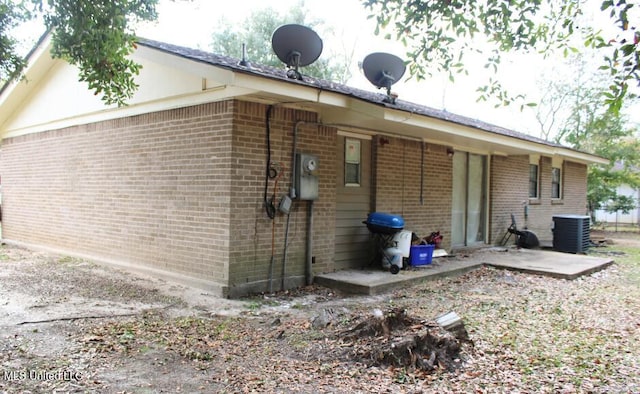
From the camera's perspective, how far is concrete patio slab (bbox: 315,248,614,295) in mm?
7449

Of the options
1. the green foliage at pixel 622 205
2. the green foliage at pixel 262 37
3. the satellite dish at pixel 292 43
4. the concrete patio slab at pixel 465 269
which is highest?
the green foliage at pixel 262 37

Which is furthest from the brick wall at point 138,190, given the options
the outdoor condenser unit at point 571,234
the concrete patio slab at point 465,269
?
the outdoor condenser unit at point 571,234

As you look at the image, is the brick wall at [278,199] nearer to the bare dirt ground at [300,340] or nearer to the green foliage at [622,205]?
the bare dirt ground at [300,340]

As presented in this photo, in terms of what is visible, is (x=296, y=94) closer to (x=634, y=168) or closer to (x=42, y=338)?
(x=42, y=338)

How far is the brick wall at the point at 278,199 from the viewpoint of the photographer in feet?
22.2

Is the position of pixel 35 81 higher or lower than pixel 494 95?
higher

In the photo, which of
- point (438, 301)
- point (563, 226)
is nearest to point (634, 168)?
point (563, 226)

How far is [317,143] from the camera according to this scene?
7871mm

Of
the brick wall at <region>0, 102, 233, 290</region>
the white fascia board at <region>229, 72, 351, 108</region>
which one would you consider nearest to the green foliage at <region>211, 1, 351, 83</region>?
the brick wall at <region>0, 102, 233, 290</region>

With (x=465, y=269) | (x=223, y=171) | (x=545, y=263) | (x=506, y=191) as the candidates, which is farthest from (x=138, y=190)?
(x=506, y=191)

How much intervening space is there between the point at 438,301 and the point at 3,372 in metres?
5.23

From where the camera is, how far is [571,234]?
1266 cm

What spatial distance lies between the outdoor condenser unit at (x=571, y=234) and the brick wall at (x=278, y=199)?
7812mm

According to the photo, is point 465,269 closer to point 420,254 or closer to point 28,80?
point 420,254
